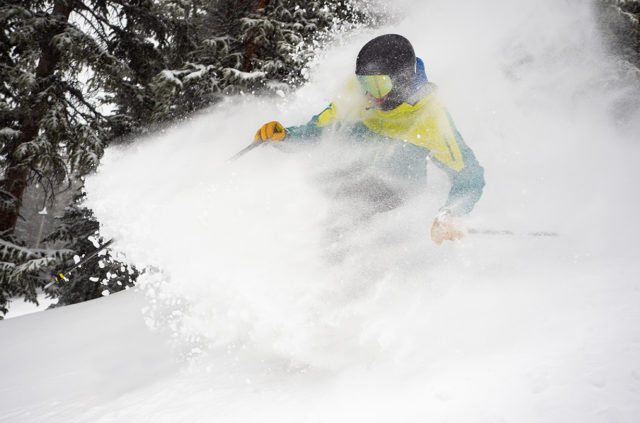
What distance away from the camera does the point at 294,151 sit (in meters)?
3.50

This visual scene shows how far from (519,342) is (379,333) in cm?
88

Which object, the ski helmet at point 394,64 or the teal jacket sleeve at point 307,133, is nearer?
the ski helmet at point 394,64

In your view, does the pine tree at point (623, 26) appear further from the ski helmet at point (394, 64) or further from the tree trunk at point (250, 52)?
the ski helmet at point (394, 64)

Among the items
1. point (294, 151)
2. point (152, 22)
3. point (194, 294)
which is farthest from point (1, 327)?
point (152, 22)

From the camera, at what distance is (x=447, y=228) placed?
2.51 meters

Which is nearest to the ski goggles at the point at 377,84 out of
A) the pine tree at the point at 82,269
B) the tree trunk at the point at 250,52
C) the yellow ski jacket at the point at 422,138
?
the yellow ski jacket at the point at 422,138

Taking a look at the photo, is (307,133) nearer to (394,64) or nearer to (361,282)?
(394,64)

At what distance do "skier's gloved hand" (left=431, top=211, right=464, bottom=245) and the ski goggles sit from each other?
999 mm

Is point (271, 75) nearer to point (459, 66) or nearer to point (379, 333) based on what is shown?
point (459, 66)

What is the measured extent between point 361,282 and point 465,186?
3.90 ft

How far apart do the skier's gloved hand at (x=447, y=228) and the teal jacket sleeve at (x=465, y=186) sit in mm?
89

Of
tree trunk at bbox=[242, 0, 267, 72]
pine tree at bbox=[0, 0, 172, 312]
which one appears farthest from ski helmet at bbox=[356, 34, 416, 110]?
tree trunk at bbox=[242, 0, 267, 72]

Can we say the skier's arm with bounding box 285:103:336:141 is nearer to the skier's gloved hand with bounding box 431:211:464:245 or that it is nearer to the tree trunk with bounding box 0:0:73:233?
the skier's gloved hand with bounding box 431:211:464:245

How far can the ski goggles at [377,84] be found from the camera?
8.63ft
